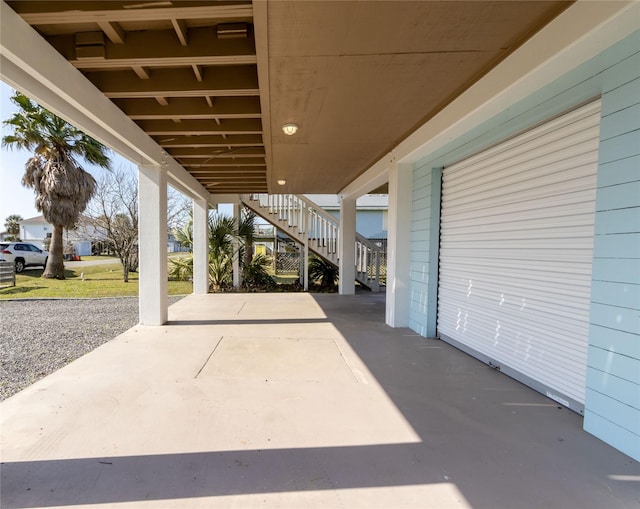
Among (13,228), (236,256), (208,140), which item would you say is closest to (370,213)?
(236,256)

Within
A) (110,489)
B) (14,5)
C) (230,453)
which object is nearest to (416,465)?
(230,453)

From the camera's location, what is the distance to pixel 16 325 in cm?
500

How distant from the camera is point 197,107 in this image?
11.7 feet

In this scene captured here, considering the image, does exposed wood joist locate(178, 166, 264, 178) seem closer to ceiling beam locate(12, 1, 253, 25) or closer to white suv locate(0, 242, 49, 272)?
ceiling beam locate(12, 1, 253, 25)

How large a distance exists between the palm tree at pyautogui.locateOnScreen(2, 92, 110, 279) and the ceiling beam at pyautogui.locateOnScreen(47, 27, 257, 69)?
9158mm

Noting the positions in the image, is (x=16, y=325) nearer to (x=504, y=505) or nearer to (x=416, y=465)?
(x=416, y=465)

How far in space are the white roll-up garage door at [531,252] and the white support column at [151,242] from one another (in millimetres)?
4499

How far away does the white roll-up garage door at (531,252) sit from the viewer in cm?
245

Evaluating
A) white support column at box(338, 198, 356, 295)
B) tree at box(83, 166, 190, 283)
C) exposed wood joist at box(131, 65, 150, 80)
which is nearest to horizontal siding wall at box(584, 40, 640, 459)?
exposed wood joist at box(131, 65, 150, 80)

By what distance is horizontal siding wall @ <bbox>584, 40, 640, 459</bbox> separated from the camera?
186 centimetres

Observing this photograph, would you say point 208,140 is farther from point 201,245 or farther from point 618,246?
point 618,246

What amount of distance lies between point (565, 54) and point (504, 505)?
2874mm

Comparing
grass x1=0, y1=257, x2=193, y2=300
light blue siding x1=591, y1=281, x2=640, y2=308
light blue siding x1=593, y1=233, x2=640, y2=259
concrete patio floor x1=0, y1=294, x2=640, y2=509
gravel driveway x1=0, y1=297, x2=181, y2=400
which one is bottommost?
grass x1=0, y1=257, x2=193, y2=300

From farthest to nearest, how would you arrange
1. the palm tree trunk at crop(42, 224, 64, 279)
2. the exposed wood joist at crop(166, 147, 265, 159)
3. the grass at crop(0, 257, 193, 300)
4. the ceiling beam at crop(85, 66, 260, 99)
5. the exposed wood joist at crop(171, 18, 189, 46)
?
1. the palm tree trunk at crop(42, 224, 64, 279)
2. the grass at crop(0, 257, 193, 300)
3. the exposed wood joist at crop(166, 147, 265, 159)
4. the ceiling beam at crop(85, 66, 260, 99)
5. the exposed wood joist at crop(171, 18, 189, 46)
